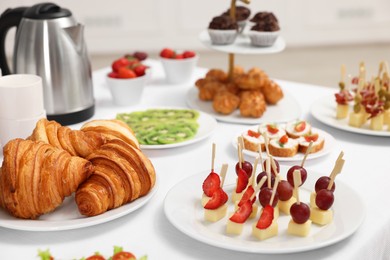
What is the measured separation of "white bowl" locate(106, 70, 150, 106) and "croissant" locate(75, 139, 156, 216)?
66 centimetres

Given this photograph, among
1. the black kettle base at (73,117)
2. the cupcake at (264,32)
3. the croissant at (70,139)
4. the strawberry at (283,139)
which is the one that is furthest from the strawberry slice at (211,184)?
the cupcake at (264,32)

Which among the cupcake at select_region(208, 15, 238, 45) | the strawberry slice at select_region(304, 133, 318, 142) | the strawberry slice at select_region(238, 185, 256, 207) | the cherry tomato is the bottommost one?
the strawberry slice at select_region(304, 133, 318, 142)

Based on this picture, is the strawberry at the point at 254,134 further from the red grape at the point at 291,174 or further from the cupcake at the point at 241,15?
the cupcake at the point at 241,15

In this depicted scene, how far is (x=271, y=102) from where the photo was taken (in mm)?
1872

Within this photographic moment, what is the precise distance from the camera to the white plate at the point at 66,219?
108 cm

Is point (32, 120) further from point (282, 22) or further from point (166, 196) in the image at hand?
point (282, 22)

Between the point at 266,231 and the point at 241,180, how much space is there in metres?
0.16

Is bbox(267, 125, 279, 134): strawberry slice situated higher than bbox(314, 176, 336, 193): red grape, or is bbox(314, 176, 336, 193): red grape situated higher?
bbox(314, 176, 336, 193): red grape

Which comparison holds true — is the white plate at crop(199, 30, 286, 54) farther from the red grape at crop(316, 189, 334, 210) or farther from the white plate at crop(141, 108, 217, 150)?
the red grape at crop(316, 189, 334, 210)

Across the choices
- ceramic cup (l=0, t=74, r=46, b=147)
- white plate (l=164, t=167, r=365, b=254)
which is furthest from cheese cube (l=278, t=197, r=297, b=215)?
ceramic cup (l=0, t=74, r=46, b=147)

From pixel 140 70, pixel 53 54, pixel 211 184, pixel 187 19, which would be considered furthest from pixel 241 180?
pixel 187 19

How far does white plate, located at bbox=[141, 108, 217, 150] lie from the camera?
1.49 m

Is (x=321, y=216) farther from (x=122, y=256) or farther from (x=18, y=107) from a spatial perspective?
(x=18, y=107)

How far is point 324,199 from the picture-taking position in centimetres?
110
